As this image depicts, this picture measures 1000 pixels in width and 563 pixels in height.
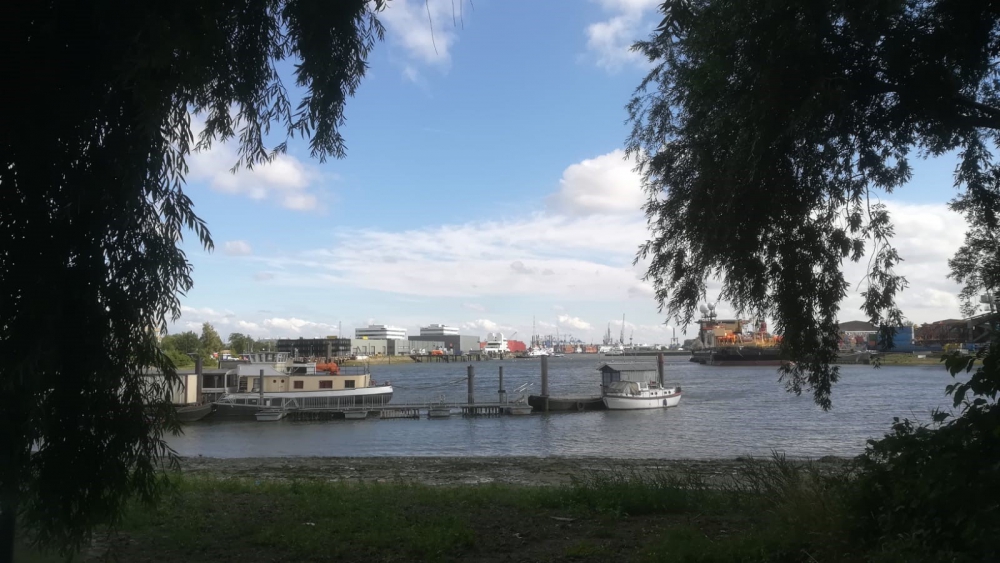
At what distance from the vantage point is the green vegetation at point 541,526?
18.3 ft

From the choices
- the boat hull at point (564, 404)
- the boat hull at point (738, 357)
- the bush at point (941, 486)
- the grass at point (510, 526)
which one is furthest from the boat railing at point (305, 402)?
the bush at point (941, 486)

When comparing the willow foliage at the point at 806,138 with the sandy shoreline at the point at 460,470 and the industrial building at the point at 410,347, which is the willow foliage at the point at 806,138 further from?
the industrial building at the point at 410,347

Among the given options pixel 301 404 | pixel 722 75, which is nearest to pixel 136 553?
pixel 722 75

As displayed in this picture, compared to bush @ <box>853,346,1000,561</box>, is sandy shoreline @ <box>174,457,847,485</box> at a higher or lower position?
lower

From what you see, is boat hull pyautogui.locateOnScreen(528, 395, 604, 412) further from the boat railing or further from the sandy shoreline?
the sandy shoreline

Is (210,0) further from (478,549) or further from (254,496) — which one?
(254,496)

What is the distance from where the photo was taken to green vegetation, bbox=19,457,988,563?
5.57 meters

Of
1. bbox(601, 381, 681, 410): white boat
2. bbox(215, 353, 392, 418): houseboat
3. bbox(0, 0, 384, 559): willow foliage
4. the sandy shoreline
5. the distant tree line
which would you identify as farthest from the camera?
the distant tree line

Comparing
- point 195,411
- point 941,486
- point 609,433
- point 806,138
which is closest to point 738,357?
point 609,433

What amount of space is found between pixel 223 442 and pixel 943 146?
3438 cm

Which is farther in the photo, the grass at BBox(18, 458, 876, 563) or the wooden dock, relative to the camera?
→ the wooden dock

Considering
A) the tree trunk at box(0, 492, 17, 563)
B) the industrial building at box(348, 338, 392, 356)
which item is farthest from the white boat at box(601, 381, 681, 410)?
the industrial building at box(348, 338, 392, 356)

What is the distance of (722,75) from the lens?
7328 mm

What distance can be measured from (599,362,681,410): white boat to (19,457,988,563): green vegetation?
3833cm
